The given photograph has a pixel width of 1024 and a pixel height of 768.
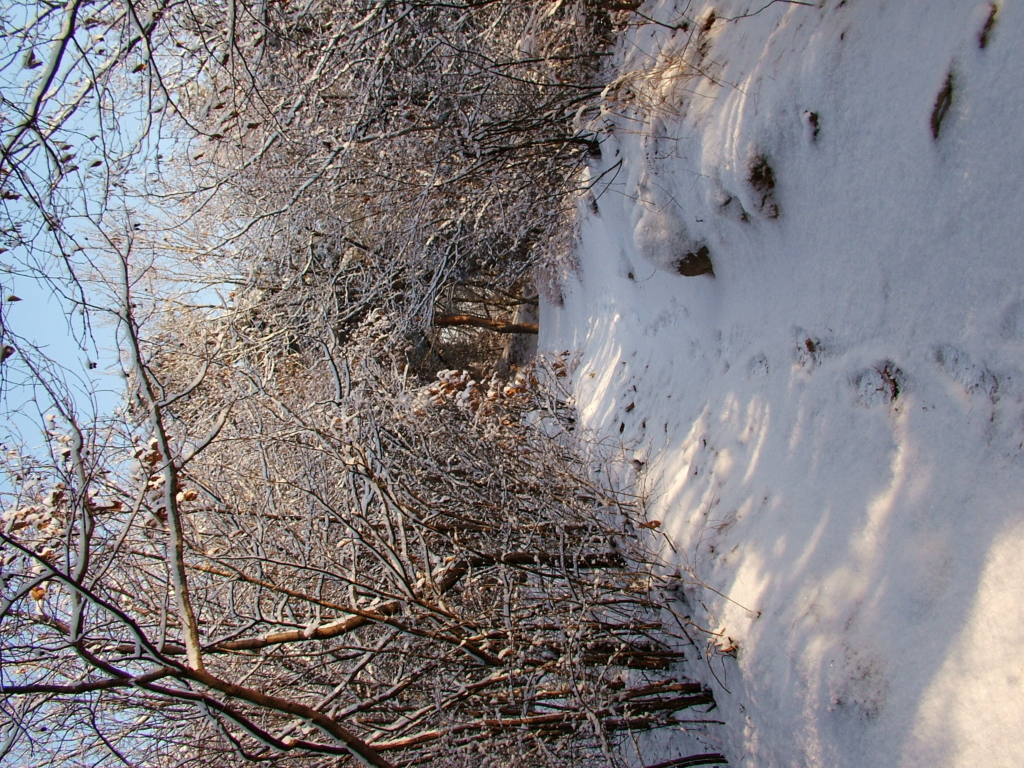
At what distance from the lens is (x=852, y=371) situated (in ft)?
9.57

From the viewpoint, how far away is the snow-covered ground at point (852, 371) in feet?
7.11

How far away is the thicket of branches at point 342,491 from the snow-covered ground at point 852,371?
0.77 m

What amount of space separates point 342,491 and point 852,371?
10.2 ft

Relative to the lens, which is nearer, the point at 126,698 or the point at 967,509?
the point at 967,509

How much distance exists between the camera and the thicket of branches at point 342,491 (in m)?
2.72

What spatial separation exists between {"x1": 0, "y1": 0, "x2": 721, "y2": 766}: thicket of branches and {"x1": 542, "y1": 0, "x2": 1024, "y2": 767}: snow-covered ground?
2.54 feet

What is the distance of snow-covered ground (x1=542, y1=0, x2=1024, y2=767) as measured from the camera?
2166 millimetres

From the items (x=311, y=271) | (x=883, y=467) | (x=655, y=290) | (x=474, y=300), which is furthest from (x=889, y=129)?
(x=474, y=300)

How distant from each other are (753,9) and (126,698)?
15.0 ft

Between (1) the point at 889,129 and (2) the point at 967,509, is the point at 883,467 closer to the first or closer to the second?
(2) the point at 967,509

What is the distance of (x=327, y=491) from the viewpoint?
4.54 metres

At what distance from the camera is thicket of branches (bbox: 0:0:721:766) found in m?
2.72

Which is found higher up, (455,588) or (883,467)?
(455,588)

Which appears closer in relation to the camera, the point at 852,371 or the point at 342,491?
the point at 852,371
